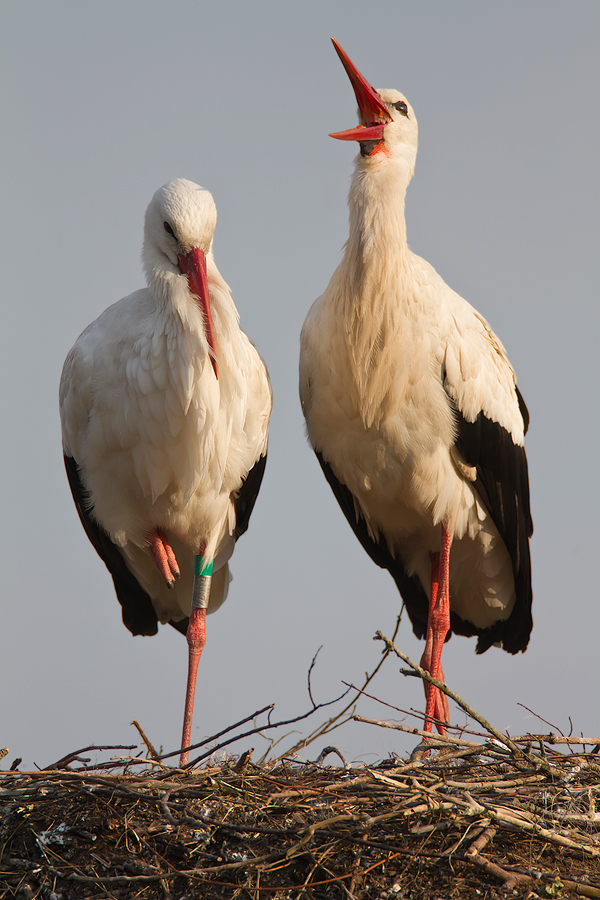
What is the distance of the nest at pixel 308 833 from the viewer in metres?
2.40

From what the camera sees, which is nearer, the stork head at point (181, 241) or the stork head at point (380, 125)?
the stork head at point (181, 241)

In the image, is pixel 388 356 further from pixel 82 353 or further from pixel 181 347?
pixel 82 353

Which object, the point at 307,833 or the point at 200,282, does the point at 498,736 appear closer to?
the point at 307,833

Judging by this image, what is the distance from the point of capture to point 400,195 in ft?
12.3

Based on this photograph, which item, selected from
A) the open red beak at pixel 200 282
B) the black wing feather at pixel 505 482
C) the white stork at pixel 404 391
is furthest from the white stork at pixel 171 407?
the black wing feather at pixel 505 482

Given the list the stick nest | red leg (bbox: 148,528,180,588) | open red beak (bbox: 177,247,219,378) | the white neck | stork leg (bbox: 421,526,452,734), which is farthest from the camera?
stork leg (bbox: 421,526,452,734)

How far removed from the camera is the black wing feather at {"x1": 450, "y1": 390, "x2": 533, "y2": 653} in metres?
3.88

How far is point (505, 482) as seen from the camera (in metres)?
4.05

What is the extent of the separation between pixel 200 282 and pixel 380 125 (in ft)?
3.41

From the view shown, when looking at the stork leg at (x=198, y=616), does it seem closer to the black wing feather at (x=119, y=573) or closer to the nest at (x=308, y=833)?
A: the black wing feather at (x=119, y=573)

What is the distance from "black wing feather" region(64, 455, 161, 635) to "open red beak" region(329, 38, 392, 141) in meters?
1.69

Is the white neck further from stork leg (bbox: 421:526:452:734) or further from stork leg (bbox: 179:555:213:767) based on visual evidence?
stork leg (bbox: 179:555:213:767)

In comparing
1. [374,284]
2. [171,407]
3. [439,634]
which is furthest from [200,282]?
[439,634]

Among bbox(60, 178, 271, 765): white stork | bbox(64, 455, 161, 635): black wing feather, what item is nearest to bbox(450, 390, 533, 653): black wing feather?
bbox(60, 178, 271, 765): white stork
